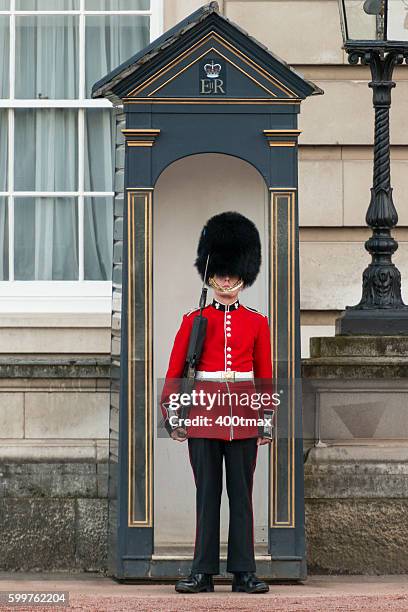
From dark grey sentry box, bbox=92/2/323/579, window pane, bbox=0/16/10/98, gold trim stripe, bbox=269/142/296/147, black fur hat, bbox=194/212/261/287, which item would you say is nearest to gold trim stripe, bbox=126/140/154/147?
dark grey sentry box, bbox=92/2/323/579

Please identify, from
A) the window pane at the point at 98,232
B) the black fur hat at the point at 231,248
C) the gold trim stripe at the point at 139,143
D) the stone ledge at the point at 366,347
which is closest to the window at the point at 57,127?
the window pane at the point at 98,232

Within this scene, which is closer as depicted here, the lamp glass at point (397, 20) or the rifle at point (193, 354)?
the rifle at point (193, 354)

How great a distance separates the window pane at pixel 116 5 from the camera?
10500mm

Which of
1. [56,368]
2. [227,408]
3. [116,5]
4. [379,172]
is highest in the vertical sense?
[116,5]

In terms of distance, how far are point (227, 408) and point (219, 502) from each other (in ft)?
1.49

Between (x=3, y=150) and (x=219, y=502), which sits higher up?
(x=3, y=150)

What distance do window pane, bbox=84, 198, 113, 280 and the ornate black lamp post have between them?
179 cm

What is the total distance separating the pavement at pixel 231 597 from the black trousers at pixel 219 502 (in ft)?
0.54

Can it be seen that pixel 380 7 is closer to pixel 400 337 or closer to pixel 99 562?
pixel 400 337

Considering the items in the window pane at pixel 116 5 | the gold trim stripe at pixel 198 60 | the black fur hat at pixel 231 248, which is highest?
the window pane at pixel 116 5

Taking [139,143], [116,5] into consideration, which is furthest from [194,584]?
[116,5]

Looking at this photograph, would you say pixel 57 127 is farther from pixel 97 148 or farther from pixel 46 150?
pixel 97 148

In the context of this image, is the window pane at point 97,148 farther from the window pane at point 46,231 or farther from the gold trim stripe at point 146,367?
the gold trim stripe at point 146,367

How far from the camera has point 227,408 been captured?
809cm
